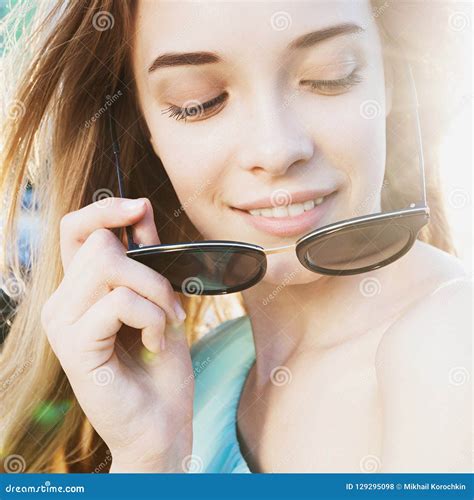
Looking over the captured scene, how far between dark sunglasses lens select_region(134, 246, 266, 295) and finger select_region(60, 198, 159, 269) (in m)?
0.06

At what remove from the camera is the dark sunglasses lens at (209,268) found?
1596 millimetres

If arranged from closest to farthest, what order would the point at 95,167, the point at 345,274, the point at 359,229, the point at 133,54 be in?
the point at 359,229 < the point at 345,274 < the point at 133,54 < the point at 95,167

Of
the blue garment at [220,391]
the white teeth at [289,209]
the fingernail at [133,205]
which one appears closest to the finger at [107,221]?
the fingernail at [133,205]

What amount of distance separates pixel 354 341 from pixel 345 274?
169 mm

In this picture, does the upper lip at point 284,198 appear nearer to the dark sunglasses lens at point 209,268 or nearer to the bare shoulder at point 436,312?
the dark sunglasses lens at point 209,268

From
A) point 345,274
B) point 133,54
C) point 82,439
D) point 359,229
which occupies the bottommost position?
point 82,439

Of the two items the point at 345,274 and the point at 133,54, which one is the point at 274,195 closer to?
the point at 345,274

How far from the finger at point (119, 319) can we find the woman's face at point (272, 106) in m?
0.33

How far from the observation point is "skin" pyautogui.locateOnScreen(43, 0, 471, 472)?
1543 millimetres

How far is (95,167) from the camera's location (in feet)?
6.66

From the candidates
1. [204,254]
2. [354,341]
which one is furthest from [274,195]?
[354,341]

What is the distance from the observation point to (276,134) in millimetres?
1565

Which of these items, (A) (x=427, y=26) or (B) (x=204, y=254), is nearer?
(B) (x=204, y=254)

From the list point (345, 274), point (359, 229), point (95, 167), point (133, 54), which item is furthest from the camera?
point (95, 167)
